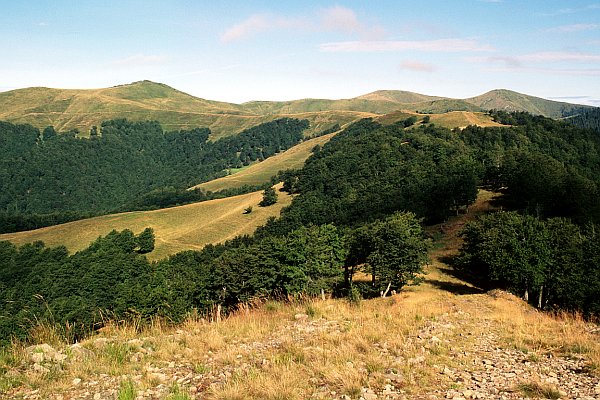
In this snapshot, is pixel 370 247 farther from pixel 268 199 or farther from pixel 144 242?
pixel 268 199

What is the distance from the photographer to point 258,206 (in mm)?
154375

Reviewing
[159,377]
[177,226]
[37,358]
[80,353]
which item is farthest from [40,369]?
[177,226]

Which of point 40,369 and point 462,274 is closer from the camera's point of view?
point 40,369

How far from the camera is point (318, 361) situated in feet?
31.8

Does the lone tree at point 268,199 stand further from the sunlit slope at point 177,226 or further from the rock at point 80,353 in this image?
the rock at point 80,353

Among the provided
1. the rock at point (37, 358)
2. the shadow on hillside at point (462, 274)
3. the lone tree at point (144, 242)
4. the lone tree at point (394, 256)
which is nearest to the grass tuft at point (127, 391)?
the rock at point (37, 358)

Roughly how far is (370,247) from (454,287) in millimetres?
12619

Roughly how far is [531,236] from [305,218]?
90412 mm

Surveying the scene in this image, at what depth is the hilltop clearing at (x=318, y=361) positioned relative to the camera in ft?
27.4

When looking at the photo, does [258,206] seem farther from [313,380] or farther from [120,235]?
[313,380]

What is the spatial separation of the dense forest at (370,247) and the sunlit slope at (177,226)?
867 centimetres

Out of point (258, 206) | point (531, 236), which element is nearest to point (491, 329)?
point (531, 236)

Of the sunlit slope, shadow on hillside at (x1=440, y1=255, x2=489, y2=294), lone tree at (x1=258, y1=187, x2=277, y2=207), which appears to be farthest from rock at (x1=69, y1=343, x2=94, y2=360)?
lone tree at (x1=258, y1=187, x2=277, y2=207)

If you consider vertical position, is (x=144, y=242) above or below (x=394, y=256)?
below
